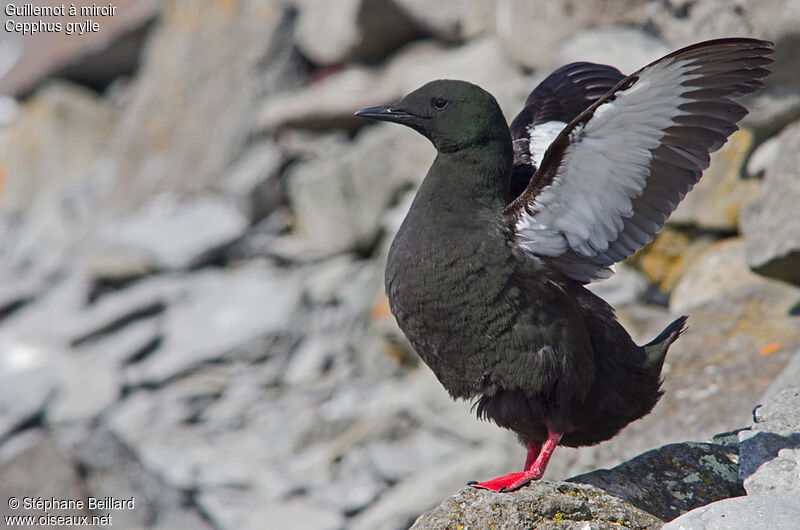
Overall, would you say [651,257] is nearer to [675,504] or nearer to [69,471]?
[675,504]

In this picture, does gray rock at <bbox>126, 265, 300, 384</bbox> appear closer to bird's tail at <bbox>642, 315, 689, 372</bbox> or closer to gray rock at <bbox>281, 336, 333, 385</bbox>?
gray rock at <bbox>281, 336, 333, 385</bbox>

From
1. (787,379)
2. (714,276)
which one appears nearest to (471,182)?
(787,379)

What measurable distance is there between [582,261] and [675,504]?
4.16 feet

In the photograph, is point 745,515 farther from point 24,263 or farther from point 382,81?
point 24,263

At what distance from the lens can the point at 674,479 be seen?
478 centimetres

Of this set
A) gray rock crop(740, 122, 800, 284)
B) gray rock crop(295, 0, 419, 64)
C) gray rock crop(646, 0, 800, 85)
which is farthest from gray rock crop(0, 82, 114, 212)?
gray rock crop(740, 122, 800, 284)

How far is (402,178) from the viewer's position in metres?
13.0

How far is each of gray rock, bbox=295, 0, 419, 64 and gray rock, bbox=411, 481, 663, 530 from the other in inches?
438

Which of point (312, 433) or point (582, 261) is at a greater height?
point (582, 261)

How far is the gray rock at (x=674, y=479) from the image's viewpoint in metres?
4.59

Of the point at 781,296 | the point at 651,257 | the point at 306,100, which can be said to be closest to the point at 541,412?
the point at 781,296

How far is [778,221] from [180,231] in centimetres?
991

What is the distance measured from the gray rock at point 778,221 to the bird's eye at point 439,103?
339cm

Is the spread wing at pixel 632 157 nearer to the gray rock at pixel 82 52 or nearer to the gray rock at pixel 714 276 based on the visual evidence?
the gray rock at pixel 714 276
